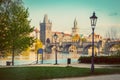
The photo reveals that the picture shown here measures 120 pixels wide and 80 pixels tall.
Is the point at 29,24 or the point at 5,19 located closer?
the point at 5,19

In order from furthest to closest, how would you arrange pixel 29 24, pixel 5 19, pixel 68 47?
pixel 68 47 < pixel 29 24 < pixel 5 19

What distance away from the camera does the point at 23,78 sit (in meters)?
7.45

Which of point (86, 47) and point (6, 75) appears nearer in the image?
point (6, 75)

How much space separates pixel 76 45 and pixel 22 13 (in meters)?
35.3

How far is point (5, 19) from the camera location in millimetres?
9422

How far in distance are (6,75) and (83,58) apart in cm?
759

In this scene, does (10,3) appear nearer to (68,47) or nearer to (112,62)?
(112,62)

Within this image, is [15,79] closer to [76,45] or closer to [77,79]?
[77,79]

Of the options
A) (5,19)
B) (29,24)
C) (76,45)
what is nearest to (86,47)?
(76,45)

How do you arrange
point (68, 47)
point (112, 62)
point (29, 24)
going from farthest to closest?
1. point (68, 47)
2. point (29, 24)
3. point (112, 62)

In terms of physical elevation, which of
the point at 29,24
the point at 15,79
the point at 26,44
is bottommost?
the point at 15,79

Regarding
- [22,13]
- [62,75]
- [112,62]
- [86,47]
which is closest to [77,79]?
[62,75]

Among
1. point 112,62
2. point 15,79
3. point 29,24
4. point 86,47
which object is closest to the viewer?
point 15,79

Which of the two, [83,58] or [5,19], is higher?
[5,19]
